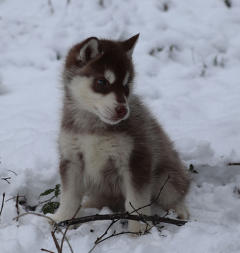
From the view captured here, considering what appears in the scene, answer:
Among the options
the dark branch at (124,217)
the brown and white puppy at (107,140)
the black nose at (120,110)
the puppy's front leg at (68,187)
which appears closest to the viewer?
the dark branch at (124,217)

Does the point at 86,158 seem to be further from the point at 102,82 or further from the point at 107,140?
the point at 102,82

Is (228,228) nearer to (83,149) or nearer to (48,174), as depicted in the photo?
(83,149)

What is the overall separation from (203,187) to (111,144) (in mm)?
1115

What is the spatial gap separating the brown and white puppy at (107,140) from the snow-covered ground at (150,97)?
28 centimetres

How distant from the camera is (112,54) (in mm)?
3135

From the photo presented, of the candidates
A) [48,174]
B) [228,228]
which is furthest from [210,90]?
[228,228]

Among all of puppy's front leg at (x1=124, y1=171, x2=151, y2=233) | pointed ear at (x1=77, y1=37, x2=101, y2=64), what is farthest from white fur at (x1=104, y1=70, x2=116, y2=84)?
puppy's front leg at (x1=124, y1=171, x2=151, y2=233)

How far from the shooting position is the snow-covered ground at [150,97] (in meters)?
2.84

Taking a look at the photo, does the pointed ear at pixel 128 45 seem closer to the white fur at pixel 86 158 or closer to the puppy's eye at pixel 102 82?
the puppy's eye at pixel 102 82

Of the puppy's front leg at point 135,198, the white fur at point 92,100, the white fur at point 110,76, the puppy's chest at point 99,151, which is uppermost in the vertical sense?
the white fur at point 110,76

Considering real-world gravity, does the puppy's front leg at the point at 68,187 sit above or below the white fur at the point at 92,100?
below

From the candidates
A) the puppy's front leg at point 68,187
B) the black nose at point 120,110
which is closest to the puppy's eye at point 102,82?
the black nose at point 120,110

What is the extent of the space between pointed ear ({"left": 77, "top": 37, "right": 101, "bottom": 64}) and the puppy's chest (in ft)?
1.84

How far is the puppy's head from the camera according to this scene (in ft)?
9.78
